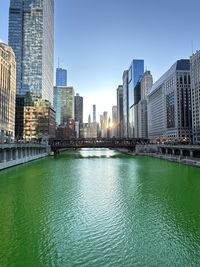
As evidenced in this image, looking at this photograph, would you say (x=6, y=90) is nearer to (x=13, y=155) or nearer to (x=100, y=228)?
(x=13, y=155)

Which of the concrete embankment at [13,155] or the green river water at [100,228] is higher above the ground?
the concrete embankment at [13,155]

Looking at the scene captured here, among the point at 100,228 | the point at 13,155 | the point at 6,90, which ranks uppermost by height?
the point at 6,90

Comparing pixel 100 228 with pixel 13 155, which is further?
pixel 13 155

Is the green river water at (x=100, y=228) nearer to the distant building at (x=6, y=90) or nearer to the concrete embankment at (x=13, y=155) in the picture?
the concrete embankment at (x=13, y=155)

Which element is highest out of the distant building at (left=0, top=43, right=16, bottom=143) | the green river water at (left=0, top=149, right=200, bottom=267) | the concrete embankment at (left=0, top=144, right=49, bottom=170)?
the distant building at (left=0, top=43, right=16, bottom=143)

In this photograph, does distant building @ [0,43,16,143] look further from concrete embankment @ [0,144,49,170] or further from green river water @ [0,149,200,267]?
green river water @ [0,149,200,267]

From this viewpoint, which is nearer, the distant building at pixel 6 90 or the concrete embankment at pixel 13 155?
the concrete embankment at pixel 13 155

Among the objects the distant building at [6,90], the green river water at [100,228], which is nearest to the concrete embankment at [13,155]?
the green river water at [100,228]

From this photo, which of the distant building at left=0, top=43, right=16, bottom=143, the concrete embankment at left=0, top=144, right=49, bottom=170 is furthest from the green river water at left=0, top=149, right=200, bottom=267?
the distant building at left=0, top=43, right=16, bottom=143

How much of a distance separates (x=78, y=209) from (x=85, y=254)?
459 inches

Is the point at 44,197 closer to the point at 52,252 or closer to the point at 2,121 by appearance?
the point at 52,252

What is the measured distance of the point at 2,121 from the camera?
146125 millimetres

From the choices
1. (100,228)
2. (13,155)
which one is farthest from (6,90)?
(100,228)

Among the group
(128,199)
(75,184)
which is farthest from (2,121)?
(128,199)
